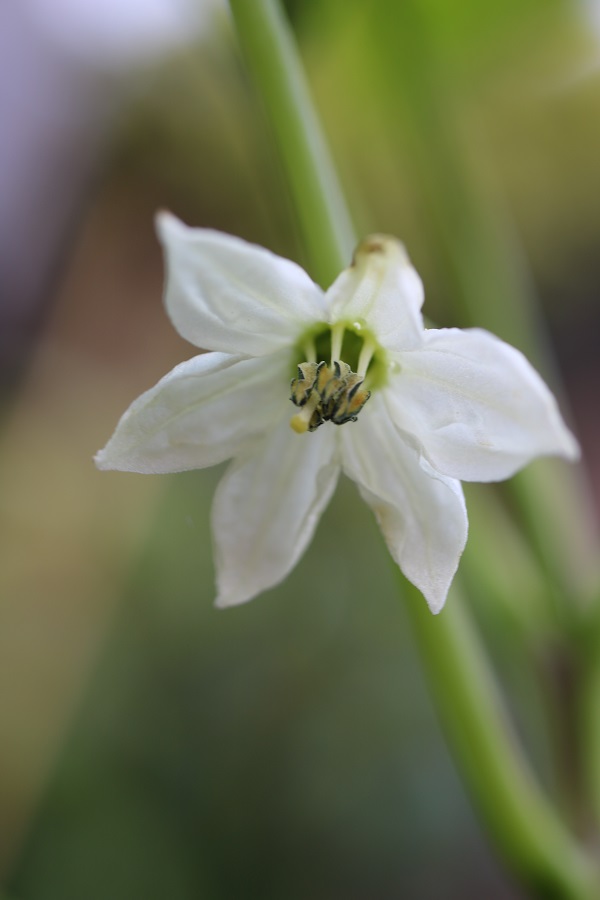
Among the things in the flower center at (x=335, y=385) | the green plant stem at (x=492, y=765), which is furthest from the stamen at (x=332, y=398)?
the green plant stem at (x=492, y=765)

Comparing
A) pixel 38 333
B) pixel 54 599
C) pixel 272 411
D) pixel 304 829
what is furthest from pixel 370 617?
pixel 272 411

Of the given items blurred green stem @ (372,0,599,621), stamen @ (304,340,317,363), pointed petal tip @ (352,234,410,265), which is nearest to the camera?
pointed petal tip @ (352,234,410,265)

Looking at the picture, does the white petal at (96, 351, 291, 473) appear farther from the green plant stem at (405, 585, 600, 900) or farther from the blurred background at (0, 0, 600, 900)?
the blurred background at (0, 0, 600, 900)

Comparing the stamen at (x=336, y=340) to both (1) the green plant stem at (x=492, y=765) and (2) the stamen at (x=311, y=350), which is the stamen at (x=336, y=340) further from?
(1) the green plant stem at (x=492, y=765)

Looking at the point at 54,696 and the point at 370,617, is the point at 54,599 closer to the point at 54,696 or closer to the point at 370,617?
the point at 54,696

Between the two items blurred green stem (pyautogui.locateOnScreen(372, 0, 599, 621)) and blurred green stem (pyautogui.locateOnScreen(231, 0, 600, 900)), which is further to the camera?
blurred green stem (pyautogui.locateOnScreen(372, 0, 599, 621))

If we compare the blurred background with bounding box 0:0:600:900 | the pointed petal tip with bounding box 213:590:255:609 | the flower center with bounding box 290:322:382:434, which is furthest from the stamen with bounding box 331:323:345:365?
the blurred background with bounding box 0:0:600:900
